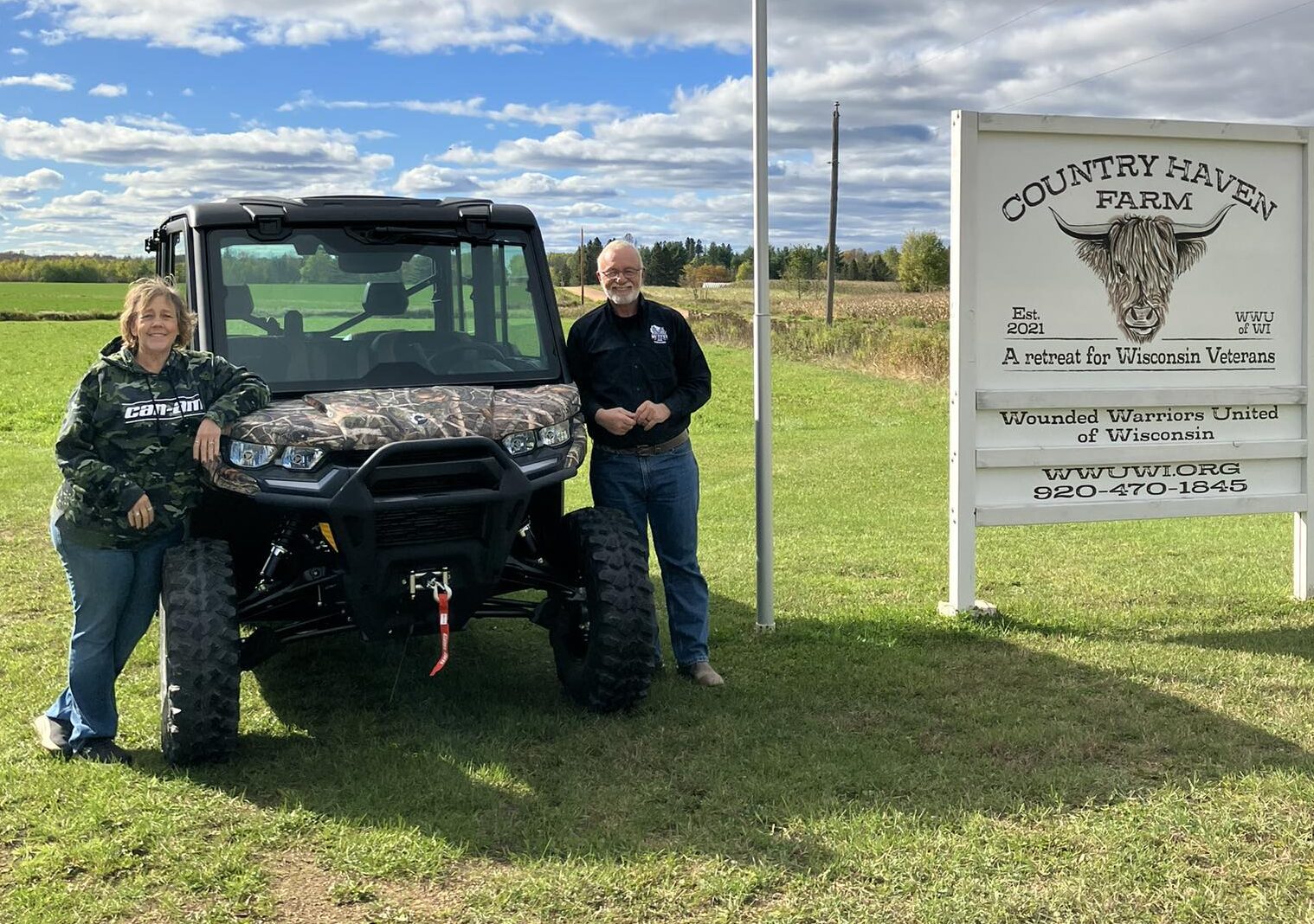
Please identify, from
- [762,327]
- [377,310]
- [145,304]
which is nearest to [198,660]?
[145,304]

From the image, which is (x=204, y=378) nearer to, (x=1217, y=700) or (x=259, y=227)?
(x=259, y=227)

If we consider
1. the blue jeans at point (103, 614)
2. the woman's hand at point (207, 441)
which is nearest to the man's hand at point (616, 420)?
the woman's hand at point (207, 441)

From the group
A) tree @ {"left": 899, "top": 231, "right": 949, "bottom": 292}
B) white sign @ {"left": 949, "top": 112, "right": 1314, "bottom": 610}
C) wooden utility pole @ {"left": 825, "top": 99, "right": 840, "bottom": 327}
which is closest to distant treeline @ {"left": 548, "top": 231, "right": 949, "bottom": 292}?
tree @ {"left": 899, "top": 231, "right": 949, "bottom": 292}

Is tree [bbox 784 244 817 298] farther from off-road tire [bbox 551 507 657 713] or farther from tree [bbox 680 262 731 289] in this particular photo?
off-road tire [bbox 551 507 657 713]

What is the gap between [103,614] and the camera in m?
4.84

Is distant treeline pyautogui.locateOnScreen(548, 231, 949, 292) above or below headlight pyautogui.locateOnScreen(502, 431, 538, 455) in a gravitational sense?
above

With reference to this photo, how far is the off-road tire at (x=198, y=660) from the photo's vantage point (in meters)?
4.57

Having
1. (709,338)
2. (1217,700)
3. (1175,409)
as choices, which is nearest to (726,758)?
(1217,700)

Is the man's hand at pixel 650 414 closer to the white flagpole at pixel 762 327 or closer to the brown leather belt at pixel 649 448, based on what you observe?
the brown leather belt at pixel 649 448

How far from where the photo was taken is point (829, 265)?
4391 centimetres

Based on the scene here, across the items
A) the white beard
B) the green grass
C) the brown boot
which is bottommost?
the brown boot

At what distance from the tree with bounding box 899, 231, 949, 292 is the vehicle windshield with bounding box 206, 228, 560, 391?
225 ft

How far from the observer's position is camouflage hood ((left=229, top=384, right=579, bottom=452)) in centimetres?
465

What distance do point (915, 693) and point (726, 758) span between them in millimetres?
1273
